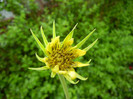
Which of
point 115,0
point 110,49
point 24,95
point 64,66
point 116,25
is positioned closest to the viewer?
point 64,66

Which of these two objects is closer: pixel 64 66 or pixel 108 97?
pixel 64 66

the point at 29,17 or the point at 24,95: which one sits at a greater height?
the point at 29,17

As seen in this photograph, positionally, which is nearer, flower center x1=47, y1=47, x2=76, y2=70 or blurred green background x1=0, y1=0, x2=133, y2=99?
flower center x1=47, y1=47, x2=76, y2=70

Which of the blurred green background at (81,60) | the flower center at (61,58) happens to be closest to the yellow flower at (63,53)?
the flower center at (61,58)

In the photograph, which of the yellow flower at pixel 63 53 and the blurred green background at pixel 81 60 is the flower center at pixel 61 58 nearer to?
the yellow flower at pixel 63 53

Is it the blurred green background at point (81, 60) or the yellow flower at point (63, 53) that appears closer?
the yellow flower at point (63, 53)

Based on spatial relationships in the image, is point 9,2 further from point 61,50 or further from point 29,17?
point 61,50

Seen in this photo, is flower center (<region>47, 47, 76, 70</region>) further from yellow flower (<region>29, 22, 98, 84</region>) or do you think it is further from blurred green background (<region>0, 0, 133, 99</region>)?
blurred green background (<region>0, 0, 133, 99</region>)

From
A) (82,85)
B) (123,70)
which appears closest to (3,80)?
→ (82,85)

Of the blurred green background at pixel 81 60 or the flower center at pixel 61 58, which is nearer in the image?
the flower center at pixel 61 58

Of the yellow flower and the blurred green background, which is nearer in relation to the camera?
the yellow flower

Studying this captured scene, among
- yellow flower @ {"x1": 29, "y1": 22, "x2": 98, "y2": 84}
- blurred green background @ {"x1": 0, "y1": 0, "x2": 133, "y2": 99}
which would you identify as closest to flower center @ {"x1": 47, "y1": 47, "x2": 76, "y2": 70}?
yellow flower @ {"x1": 29, "y1": 22, "x2": 98, "y2": 84}
